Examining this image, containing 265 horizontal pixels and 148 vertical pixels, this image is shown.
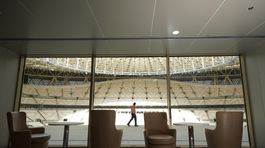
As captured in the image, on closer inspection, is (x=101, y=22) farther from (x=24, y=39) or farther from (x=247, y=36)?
A: (x=247, y=36)

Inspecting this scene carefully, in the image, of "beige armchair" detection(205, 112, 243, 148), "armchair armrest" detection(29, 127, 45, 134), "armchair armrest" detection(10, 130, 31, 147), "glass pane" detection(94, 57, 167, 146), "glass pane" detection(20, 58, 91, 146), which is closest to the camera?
"armchair armrest" detection(10, 130, 31, 147)

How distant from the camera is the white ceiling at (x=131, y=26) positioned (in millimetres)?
2705

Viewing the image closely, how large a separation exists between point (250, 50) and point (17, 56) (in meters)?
6.43

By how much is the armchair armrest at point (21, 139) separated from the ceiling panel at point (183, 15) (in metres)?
3.03

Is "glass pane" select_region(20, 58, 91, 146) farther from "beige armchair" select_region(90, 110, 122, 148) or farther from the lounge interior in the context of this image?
"beige armchair" select_region(90, 110, 122, 148)

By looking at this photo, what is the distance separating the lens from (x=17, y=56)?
499cm

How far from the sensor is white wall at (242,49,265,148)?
4234mm

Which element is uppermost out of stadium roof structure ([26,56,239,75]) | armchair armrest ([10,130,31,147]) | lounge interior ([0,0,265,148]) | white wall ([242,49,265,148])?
stadium roof structure ([26,56,239,75])

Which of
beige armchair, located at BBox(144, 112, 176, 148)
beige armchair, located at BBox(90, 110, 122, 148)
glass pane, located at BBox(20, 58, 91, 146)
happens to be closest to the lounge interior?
beige armchair, located at BBox(144, 112, 176, 148)

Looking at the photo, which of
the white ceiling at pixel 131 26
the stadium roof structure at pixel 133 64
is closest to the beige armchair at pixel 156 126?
the white ceiling at pixel 131 26

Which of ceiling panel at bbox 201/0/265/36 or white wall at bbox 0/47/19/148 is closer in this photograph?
ceiling panel at bbox 201/0/265/36

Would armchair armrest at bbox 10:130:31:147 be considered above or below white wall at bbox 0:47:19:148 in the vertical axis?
below

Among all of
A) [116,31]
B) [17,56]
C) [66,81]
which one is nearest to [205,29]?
[116,31]

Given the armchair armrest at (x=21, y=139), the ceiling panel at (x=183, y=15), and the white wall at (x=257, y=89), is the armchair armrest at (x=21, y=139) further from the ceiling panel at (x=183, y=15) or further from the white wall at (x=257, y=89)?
the white wall at (x=257, y=89)
